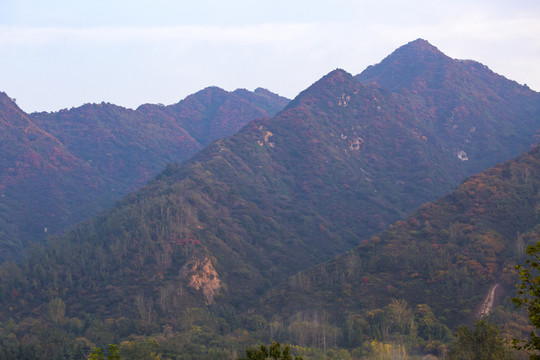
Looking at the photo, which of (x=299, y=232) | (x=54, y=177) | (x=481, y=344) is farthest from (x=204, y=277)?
(x=54, y=177)

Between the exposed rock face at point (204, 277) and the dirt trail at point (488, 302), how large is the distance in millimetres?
42666

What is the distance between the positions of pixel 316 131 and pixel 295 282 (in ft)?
272

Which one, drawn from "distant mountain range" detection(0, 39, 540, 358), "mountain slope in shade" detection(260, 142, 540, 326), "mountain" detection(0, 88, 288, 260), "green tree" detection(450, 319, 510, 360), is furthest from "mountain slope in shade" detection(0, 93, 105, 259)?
"green tree" detection(450, 319, 510, 360)

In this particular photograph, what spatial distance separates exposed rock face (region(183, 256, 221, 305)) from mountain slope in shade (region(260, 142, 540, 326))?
10.6 m

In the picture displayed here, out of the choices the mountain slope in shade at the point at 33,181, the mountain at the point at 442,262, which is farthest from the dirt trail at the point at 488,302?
the mountain slope in shade at the point at 33,181

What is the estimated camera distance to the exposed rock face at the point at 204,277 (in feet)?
272

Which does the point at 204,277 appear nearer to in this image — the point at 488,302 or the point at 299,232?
the point at 299,232

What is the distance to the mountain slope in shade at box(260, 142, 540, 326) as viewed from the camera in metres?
69.4

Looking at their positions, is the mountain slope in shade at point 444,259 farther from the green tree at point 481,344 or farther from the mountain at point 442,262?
the green tree at point 481,344

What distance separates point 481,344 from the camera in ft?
125

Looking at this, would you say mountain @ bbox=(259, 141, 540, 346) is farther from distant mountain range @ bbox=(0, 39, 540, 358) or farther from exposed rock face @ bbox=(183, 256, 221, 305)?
exposed rock face @ bbox=(183, 256, 221, 305)

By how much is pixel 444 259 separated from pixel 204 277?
4066cm

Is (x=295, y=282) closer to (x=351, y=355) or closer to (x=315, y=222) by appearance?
(x=351, y=355)

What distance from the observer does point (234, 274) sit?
9300 centimetres
